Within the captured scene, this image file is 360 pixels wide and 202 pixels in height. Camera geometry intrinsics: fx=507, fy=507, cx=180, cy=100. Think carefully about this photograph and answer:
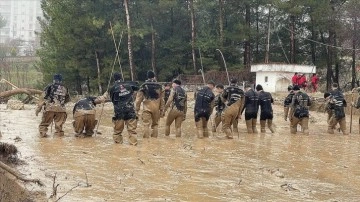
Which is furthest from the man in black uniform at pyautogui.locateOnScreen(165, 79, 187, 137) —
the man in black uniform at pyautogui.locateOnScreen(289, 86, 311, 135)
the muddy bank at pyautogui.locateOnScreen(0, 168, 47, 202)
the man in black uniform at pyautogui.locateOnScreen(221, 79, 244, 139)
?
the muddy bank at pyautogui.locateOnScreen(0, 168, 47, 202)

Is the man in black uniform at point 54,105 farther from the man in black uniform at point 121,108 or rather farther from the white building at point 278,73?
the white building at point 278,73

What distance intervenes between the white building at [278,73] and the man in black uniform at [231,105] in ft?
56.1

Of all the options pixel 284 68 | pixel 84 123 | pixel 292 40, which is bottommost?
pixel 84 123

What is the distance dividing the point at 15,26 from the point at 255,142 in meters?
136

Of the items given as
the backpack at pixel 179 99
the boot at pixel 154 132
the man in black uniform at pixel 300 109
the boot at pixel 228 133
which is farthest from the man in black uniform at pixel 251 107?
the boot at pixel 154 132

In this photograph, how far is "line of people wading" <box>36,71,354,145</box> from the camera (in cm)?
1200

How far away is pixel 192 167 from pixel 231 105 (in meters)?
5.25

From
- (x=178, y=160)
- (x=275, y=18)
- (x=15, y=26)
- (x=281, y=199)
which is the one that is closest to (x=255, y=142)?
(x=178, y=160)

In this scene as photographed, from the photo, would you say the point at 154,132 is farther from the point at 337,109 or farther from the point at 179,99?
the point at 337,109

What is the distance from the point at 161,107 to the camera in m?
13.3

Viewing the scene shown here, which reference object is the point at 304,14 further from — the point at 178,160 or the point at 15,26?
the point at 15,26

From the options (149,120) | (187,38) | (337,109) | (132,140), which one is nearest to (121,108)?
(132,140)

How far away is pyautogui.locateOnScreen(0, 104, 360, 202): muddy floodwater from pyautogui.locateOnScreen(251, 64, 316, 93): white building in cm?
1691

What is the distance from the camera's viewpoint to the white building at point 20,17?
448ft
